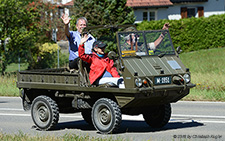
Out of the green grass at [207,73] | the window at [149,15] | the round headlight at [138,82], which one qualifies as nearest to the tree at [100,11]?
the green grass at [207,73]

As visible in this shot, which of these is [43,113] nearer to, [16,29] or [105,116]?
[105,116]

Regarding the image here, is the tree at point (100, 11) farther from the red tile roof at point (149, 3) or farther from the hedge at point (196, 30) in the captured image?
the red tile roof at point (149, 3)

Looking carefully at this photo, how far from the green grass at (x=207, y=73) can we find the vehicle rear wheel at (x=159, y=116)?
6.84 metres

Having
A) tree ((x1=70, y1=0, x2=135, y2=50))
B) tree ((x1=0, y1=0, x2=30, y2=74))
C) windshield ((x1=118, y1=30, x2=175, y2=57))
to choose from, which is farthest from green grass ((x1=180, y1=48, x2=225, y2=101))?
tree ((x1=0, y1=0, x2=30, y2=74))

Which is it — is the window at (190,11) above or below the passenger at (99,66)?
above

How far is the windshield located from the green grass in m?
7.13

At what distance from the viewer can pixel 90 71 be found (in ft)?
36.5

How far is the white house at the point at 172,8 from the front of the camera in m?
47.2

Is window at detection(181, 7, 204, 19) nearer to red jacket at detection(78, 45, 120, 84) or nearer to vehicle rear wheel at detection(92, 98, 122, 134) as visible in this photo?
red jacket at detection(78, 45, 120, 84)

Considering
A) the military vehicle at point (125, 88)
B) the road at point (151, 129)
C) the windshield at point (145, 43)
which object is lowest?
the road at point (151, 129)

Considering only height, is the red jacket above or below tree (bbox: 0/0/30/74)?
below

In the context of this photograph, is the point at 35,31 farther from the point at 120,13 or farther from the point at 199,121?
the point at 199,121

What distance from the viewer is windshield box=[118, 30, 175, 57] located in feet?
36.1

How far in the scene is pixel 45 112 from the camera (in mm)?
11680
